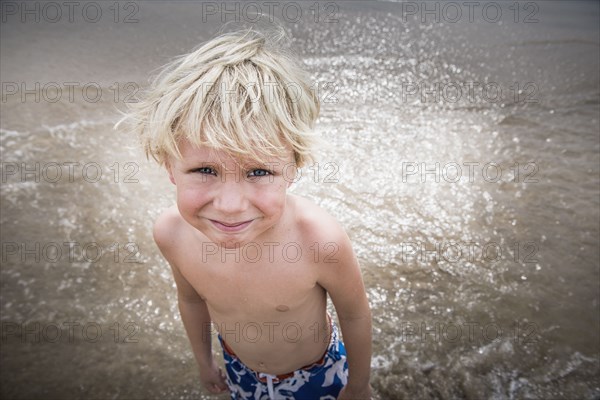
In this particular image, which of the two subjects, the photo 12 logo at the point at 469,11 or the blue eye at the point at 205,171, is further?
the photo 12 logo at the point at 469,11

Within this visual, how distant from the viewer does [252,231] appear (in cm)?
112

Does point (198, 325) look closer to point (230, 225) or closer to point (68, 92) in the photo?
point (230, 225)

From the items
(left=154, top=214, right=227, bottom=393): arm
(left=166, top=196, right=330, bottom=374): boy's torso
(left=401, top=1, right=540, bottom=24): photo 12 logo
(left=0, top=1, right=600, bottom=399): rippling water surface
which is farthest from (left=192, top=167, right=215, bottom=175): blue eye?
(left=401, top=1, right=540, bottom=24): photo 12 logo

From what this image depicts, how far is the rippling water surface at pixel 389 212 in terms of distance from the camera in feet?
6.77

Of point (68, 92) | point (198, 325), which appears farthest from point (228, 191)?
point (68, 92)

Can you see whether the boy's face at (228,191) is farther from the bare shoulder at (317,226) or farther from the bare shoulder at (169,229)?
the bare shoulder at (169,229)

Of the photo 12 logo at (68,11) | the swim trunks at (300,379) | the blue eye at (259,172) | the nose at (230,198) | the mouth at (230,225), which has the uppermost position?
the photo 12 logo at (68,11)

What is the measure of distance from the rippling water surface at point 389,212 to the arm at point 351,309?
0.66 metres

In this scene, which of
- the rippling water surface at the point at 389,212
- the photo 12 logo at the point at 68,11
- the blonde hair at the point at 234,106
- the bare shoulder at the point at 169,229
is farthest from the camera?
the photo 12 logo at the point at 68,11

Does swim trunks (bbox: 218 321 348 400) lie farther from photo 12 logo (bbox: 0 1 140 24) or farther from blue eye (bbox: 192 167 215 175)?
photo 12 logo (bbox: 0 1 140 24)

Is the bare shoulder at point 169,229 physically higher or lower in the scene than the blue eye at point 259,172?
lower

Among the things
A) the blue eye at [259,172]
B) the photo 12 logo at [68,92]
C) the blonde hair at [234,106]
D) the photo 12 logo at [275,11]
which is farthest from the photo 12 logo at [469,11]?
the blue eye at [259,172]

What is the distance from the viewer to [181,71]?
1.11 m

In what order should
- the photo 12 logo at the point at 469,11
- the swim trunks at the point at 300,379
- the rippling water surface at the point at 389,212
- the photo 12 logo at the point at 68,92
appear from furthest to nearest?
the photo 12 logo at the point at 469,11 < the photo 12 logo at the point at 68,92 < the rippling water surface at the point at 389,212 < the swim trunks at the point at 300,379
